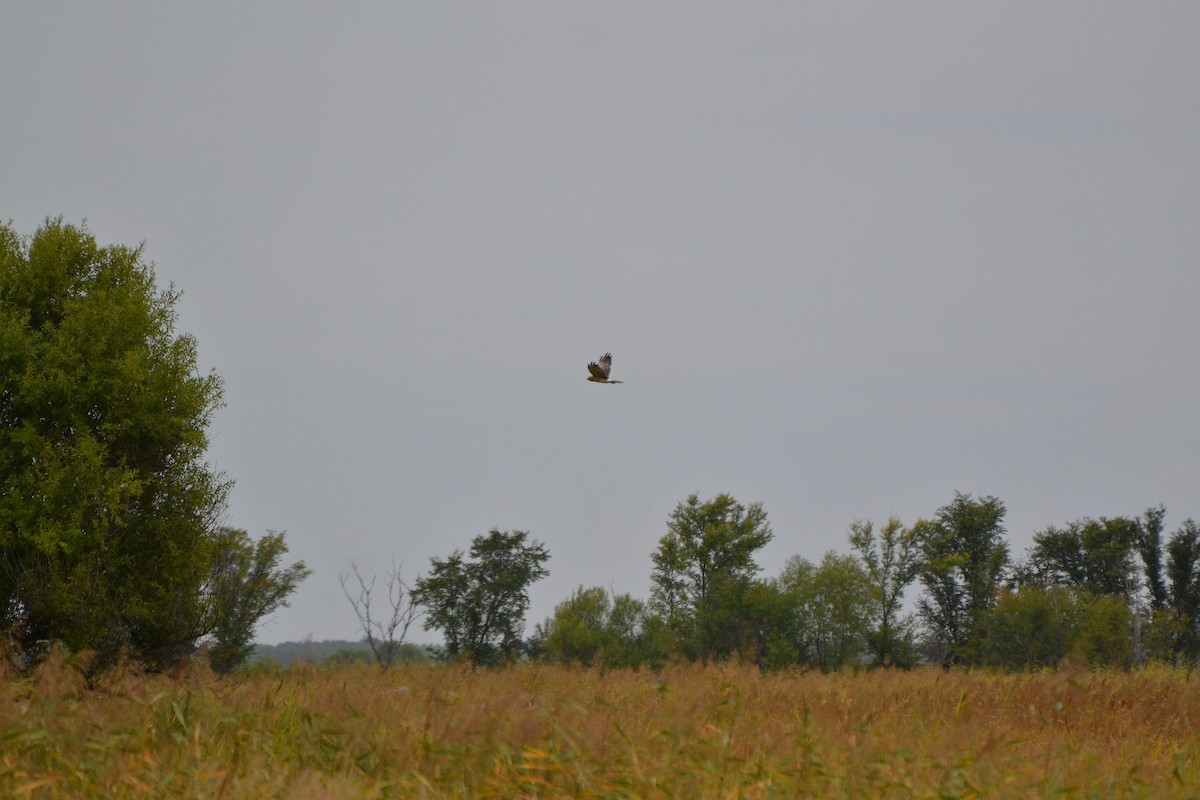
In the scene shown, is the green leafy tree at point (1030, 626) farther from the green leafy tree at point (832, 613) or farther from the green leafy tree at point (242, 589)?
the green leafy tree at point (242, 589)

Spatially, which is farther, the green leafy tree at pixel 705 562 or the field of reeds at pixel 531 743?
the green leafy tree at pixel 705 562

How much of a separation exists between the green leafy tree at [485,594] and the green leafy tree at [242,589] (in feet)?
26.9

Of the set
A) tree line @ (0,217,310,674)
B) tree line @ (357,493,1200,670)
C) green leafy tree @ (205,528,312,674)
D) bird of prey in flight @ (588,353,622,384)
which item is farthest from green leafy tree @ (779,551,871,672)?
bird of prey in flight @ (588,353,622,384)

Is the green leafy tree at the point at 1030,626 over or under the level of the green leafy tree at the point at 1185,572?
under

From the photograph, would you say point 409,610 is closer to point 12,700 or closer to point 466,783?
point 12,700

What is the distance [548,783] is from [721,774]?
53.1 inches

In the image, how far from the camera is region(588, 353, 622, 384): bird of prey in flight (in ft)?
47.9

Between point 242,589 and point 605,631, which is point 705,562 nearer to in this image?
point 605,631

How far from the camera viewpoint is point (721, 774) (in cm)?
766

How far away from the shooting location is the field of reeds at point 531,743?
743cm

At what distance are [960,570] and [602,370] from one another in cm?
5309

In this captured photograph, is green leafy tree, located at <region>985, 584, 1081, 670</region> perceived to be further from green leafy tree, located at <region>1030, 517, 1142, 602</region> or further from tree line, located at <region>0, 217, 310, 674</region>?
tree line, located at <region>0, 217, 310, 674</region>

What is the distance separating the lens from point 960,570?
61.8m

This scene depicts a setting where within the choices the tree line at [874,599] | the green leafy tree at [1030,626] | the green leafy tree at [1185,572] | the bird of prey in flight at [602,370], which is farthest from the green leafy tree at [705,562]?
the bird of prey in flight at [602,370]
